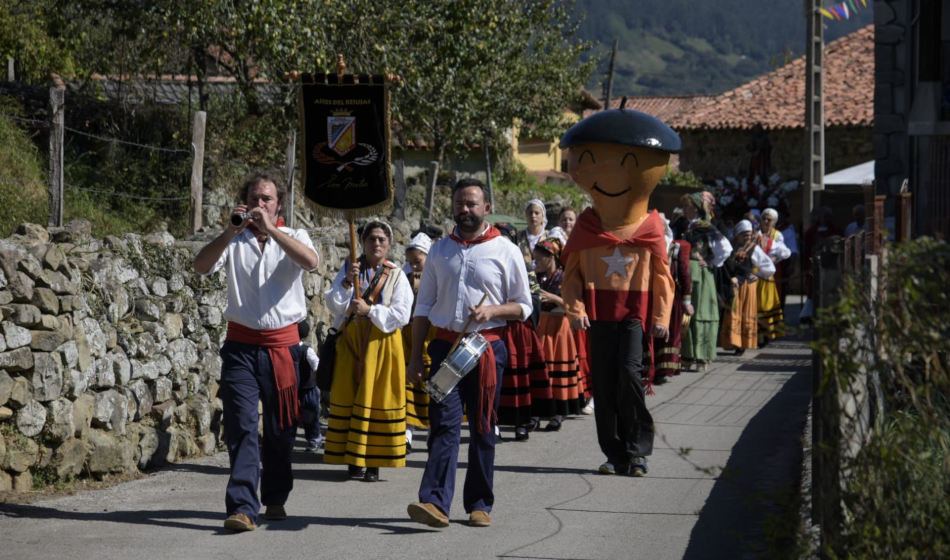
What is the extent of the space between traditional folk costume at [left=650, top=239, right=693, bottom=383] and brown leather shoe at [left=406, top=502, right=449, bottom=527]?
6711 millimetres

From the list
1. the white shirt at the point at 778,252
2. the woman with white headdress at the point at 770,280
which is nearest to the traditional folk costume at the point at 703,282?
the woman with white headdress at the point at 770,280

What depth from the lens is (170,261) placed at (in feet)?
32.7

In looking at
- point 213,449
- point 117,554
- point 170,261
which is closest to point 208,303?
point 170,261

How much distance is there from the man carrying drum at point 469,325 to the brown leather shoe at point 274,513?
793 mm

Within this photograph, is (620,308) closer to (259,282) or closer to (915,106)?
(259,282)

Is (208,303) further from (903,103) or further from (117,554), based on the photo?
(903,103)

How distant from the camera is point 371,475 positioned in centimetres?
882

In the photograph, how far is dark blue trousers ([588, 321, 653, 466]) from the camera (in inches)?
344

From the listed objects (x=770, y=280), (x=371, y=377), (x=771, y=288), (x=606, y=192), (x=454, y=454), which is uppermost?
(x=606, y=192)

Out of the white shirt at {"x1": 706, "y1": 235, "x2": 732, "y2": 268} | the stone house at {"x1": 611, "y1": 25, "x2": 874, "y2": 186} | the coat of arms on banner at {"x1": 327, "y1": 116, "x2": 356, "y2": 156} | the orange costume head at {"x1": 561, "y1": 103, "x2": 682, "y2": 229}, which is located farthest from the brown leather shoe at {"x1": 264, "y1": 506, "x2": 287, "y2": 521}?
the stone house at {"x1": 611, "y1": 25, "x2": 874, "y2": 186}

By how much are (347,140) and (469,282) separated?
1990 mm

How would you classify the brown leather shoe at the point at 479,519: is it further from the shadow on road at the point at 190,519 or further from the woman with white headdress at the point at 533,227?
the woman with white headdress at the point at 533,227

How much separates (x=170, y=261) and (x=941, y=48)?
27.0 ft

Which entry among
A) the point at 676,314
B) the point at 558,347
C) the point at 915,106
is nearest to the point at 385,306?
the point at 558,347
